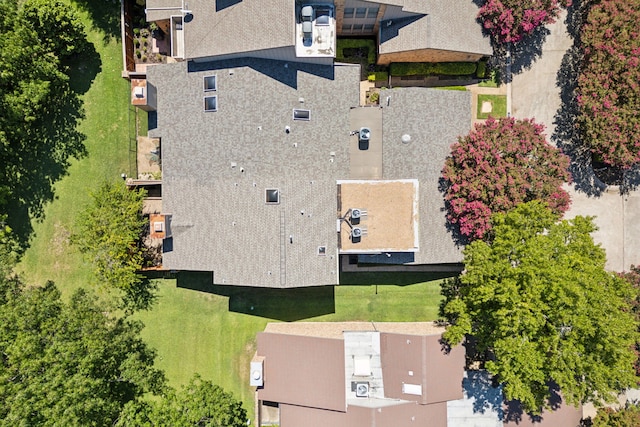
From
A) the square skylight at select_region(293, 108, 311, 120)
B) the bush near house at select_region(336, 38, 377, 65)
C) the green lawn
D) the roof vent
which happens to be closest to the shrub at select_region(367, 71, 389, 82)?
the bush near house at select_region(336, 38, 377, 65)

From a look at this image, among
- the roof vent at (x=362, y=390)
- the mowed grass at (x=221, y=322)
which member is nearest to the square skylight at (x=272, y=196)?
the mowed grass at (x=221, y=322)

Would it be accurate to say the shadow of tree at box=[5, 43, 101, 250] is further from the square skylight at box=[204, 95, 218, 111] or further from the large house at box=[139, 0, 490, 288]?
the square skylight at box=[204, 95, 218, 111]

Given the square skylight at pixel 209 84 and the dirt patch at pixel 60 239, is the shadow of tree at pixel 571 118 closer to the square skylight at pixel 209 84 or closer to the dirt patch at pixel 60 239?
the square skylight at pixel 209 84

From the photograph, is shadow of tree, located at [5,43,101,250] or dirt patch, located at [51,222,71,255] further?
dirt patch, located at [51,222,71,255]

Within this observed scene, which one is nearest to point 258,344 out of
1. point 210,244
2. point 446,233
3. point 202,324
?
point 202,324

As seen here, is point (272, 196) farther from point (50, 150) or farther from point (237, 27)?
point (50, 150)
